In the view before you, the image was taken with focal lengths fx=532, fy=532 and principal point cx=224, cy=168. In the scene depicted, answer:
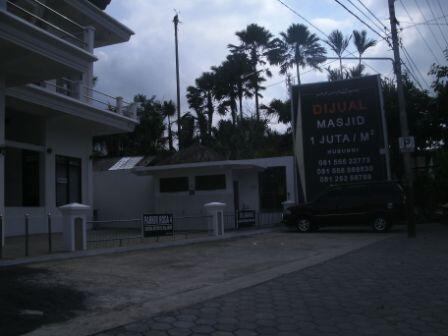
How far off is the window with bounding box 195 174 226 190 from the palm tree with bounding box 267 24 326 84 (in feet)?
84.7

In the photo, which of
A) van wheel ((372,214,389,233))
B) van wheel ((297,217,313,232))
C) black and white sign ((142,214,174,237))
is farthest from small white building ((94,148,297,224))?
black and white sign ((142,214,174,237))

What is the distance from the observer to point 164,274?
10.2 m

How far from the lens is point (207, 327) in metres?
6.10

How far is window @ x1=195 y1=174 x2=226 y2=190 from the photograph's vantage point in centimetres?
2475

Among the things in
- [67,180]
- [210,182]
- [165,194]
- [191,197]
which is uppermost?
[67,180]

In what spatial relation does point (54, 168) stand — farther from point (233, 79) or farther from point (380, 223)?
point (233, 79)

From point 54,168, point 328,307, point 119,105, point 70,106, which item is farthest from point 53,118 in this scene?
point 328,307

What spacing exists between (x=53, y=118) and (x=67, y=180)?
2.83 metres

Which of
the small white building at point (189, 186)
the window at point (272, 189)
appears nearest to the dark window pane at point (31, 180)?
the small white building at point (189, 186)

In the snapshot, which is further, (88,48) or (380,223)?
(380,223)

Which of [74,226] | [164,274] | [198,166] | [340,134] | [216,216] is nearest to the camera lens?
[164,274]

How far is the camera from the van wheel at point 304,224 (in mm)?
21719

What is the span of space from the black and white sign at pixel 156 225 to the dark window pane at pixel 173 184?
324 inches

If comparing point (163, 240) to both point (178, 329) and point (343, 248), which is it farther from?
point (178, 329)
